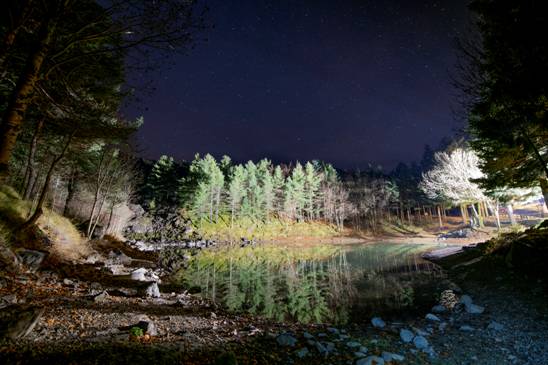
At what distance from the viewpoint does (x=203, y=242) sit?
46.8 metres

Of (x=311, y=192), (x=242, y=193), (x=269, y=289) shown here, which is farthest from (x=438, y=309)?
(x=311, y=192)

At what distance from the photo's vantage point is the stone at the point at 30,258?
9171mm

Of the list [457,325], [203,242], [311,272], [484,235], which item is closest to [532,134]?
[457,325]

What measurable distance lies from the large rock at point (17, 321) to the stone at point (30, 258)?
263 inches

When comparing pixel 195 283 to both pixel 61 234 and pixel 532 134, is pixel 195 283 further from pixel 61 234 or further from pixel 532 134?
pixel 532 134

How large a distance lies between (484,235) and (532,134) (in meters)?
27.4

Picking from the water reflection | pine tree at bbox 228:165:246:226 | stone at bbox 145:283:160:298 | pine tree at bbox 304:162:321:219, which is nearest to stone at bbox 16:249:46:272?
stone at bbox 145:283:160:298

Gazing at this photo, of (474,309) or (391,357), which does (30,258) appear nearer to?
(391,357)

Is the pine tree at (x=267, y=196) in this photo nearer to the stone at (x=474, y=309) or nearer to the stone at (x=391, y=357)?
the stone at (x=474, y=309)

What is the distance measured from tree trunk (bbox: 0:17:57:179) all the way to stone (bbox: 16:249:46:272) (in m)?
7.43

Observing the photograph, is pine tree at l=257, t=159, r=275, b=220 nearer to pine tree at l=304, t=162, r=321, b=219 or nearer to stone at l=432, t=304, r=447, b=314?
pine tree at l=304, t=162, r=321, b=219

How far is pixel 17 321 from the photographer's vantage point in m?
3.90

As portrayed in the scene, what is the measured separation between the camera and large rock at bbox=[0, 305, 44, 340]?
12.2 ft

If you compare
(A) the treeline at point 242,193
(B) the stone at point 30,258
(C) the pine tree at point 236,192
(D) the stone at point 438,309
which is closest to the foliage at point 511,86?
(D) the stone at point 438,309
